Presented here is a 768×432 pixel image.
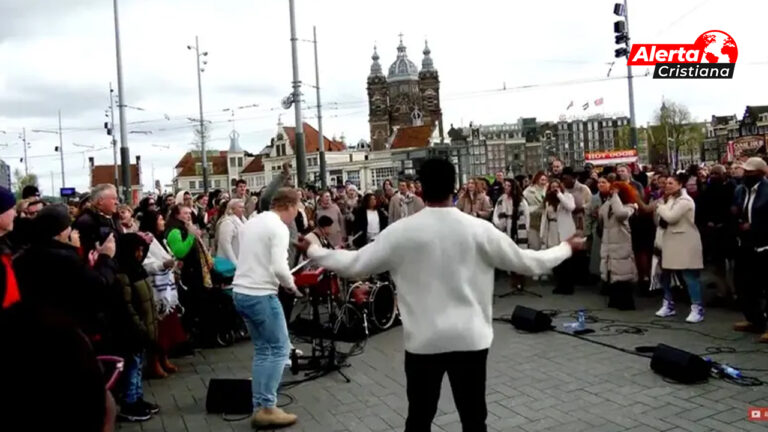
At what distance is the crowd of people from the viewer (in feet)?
12.9

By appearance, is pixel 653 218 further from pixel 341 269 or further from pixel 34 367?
pixel 34 367

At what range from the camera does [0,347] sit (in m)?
1.92

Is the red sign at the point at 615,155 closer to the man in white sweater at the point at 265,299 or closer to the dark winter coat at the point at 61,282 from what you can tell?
the man in white sweater at the point at 265,299

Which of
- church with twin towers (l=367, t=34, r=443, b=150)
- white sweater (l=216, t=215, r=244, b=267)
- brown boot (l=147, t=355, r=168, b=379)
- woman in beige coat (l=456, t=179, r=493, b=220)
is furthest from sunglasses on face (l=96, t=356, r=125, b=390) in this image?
church with twin towers (l=367, t=34, r=443, b=150)

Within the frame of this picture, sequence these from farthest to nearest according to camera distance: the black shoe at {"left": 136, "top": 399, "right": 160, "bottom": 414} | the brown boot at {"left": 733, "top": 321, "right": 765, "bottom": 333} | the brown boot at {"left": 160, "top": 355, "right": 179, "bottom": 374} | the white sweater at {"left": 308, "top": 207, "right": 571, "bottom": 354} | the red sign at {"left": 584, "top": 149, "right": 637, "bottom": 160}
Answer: the red sign at {"left": 584, "top": 149, "right": 637, "bottom": 160} < the brown boot at {"left": 733, "top": 321, "right": 765, "bottom": 333} < the brown boot at {"left": 160, "top": 355, "right": 179, "bottom": 374} < the black shoe at {"left": 136, "top": 399, "right": 160, "bottom": 414} < the white sweater at {"left": 308, "top": 207, "right": 571, "bottom": 354}

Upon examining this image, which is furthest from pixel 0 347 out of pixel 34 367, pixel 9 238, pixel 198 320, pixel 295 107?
pixel 295 107

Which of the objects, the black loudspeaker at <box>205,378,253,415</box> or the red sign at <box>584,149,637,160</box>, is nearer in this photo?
the black loudspeaker at <box>205,378,253,415</box>

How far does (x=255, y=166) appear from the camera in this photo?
11312 cm

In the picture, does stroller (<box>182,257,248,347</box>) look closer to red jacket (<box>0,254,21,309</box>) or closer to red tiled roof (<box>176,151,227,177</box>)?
red jacket (<box>0,254,21,309</box>)

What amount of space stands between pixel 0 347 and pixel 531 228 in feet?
35.3

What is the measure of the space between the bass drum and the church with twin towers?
10617cm

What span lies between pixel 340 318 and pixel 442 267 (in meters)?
5.23

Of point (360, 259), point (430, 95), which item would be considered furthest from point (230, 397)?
point (430, 95)

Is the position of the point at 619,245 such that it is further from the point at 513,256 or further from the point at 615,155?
the point at 615,155
